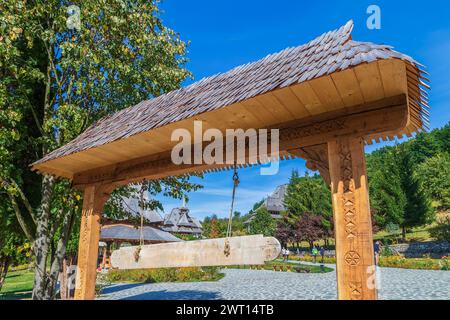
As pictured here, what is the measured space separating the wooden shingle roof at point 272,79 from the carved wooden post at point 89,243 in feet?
3.00

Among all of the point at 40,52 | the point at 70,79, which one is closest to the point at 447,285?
the point at 70,79

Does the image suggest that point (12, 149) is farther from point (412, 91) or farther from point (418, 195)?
point (418, 195)

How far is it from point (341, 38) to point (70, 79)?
25.6ft

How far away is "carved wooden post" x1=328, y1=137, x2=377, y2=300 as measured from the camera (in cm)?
296

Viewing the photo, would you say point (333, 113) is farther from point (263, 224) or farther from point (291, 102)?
point (263, 224)

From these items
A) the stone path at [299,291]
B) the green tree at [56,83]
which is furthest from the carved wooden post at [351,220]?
the stone path at [299,291]

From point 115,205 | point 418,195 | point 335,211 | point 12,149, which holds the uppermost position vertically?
point 418,195

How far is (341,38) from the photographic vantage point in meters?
3.52

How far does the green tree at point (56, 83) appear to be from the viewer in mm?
7387

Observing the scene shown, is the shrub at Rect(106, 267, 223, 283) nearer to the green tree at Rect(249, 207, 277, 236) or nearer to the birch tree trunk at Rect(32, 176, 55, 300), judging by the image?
the birch tree trunk at Rect(32, 176, 55, 300)

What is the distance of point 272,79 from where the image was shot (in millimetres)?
3410

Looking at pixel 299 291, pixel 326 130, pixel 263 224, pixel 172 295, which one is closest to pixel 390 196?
pixel 263 224

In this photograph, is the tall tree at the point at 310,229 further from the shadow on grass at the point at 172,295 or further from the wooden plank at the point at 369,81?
the wooden plank at the point at 369,81

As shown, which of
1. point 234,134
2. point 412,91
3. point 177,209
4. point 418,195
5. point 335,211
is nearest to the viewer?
point 412,91
